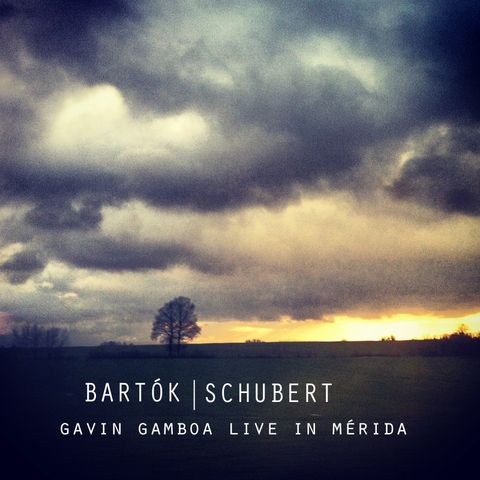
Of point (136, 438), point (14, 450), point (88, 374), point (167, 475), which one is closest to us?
point (167, 475)

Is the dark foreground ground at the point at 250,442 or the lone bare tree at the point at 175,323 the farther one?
the lone bare tree at the point at 175,323

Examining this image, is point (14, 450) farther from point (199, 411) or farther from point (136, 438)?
point (199, 411)

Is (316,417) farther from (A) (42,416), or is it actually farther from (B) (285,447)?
(A) (42,416)

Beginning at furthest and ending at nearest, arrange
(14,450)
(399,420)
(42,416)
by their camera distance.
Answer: (42,416), (399,420), (14,450)

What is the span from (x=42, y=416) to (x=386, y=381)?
32642 mm

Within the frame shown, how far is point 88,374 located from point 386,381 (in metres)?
32.7

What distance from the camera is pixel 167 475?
1866 cm

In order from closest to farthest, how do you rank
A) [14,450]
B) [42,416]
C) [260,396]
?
[14,450]
[42,416]
[260,396]

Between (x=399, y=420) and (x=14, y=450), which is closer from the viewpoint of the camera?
(x=14, y=450)

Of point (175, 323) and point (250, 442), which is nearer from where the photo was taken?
point (250, 442)

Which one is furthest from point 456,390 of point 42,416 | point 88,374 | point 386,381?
point 88,374

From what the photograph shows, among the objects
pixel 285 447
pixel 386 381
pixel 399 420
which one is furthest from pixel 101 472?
pixel 386 381

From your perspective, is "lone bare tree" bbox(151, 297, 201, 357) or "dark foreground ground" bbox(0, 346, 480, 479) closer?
"dark foreground ground" bbox(0, 346, 480, 479)

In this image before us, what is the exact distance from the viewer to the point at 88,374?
60.9 m
